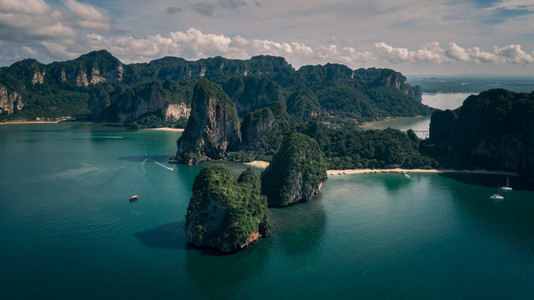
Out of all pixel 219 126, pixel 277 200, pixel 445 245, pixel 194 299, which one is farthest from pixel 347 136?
pixel 194 299

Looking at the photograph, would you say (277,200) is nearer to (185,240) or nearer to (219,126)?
(185,240)

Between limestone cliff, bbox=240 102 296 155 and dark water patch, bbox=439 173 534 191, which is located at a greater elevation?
limestone cliff, bbox=240 102 296 155

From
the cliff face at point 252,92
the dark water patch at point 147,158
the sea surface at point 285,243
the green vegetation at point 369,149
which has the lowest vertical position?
the sea surface at point 285,243

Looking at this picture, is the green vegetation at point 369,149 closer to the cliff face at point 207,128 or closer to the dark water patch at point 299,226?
the cliff face at point 207,128

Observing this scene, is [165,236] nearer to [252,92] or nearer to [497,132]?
[497,132]

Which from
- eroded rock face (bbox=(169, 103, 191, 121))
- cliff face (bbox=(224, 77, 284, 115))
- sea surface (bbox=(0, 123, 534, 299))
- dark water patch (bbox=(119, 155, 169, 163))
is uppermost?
cliff face (bbox=(224, 77, 284, 115))

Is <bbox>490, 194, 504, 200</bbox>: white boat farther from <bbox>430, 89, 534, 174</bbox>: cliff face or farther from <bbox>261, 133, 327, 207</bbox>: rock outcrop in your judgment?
<bbox>261, 133, 327, 207</bbox>: rock outcrop

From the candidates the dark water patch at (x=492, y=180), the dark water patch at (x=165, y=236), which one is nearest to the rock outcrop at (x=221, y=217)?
the dark water patch at (x=165, y=236)

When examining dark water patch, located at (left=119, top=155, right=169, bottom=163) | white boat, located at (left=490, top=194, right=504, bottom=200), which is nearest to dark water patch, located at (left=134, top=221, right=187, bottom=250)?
dark water patch, located at (left=119, top=155, right=169, bottom=163)
